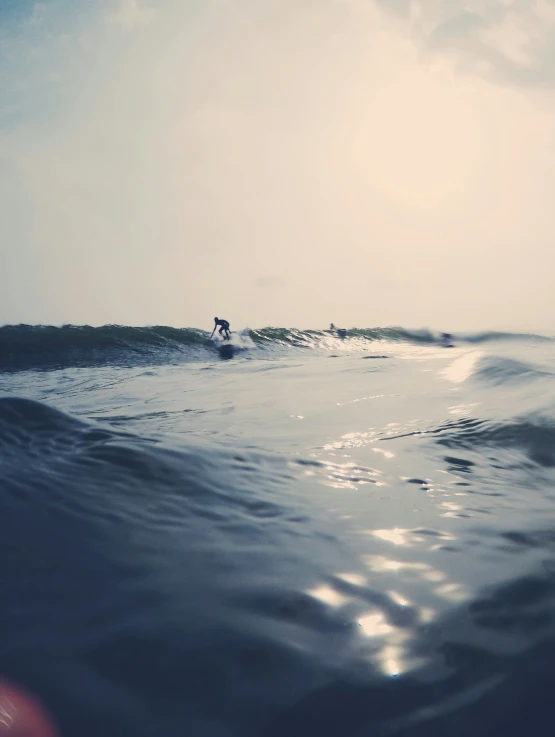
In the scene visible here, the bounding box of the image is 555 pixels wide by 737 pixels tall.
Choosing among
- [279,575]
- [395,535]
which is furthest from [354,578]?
[395,535]

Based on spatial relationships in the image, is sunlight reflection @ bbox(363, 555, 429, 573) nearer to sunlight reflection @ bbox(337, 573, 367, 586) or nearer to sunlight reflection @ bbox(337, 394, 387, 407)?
sunlight reflection @ bbox(337, 573, 367, 586)

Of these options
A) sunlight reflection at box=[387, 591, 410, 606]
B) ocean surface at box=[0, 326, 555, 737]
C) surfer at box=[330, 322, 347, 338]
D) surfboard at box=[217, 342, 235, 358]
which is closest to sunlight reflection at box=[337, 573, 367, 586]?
ocean surface at box=[0, 326, 555, 737]

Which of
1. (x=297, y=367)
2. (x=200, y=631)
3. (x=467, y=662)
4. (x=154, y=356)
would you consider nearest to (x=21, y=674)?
(x=200, y=631)

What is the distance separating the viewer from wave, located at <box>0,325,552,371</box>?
15266 millimetres

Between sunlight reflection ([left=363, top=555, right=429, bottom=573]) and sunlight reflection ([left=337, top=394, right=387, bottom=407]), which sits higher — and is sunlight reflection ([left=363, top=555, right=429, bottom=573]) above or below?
below

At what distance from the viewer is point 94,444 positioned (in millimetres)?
3350

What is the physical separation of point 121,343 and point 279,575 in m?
16.9

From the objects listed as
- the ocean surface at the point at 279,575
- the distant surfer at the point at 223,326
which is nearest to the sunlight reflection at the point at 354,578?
the ocean surface at the point at 279,575

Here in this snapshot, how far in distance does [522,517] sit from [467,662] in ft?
4.45

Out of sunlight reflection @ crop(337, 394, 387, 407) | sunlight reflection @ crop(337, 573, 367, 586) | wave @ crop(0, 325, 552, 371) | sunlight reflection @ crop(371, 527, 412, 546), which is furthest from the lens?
wave @ crop(0, 325, 552, 371)

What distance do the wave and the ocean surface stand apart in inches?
453

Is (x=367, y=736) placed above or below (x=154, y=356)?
below

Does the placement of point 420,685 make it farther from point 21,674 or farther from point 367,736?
point 21,674

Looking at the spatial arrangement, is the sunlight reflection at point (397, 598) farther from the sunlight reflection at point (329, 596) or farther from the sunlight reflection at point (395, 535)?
the sunlight reflection at point (395, 535)
